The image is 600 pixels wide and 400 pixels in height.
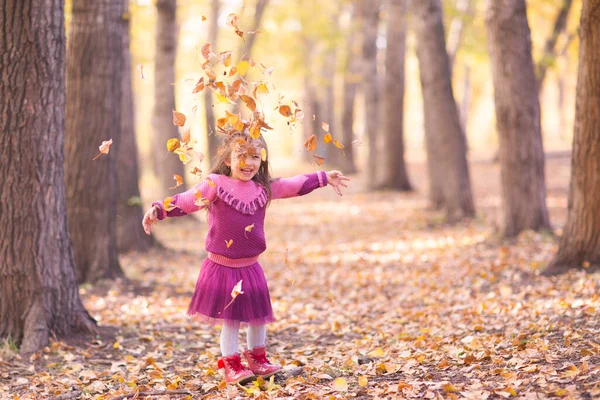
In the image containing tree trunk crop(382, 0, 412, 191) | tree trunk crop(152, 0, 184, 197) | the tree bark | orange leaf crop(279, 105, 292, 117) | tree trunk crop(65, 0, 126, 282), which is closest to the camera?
orange leaf crop(279, 105, 292, 117)

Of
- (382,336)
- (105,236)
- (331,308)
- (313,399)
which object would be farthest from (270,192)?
(105,236)

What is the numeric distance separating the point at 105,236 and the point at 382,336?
3694mm

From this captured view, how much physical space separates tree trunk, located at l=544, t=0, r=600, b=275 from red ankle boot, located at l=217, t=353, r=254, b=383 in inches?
154

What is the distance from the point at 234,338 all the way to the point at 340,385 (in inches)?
32.5

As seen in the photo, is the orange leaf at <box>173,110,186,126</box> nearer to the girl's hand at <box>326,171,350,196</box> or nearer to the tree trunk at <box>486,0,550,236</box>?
the girl's hand at <box>326,171,350,196</box>

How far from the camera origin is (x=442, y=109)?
41.5 ft

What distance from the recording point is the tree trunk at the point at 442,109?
41.4 feet

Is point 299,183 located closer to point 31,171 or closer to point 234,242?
point 234,242

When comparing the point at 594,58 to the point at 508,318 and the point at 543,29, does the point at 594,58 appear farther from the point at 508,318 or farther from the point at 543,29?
the point at 543,29

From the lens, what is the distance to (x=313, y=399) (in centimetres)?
427

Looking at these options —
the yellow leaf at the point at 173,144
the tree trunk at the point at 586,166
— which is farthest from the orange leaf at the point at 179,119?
the tree trunk at the point at 586,166

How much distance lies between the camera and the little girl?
4.71 meters

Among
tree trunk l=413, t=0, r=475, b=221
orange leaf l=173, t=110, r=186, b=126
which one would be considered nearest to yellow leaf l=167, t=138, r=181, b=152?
orange leaf l=173, t=110, r=186, b=126

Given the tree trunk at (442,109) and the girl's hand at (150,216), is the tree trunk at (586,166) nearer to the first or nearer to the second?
the girl's hand at (150,216)
